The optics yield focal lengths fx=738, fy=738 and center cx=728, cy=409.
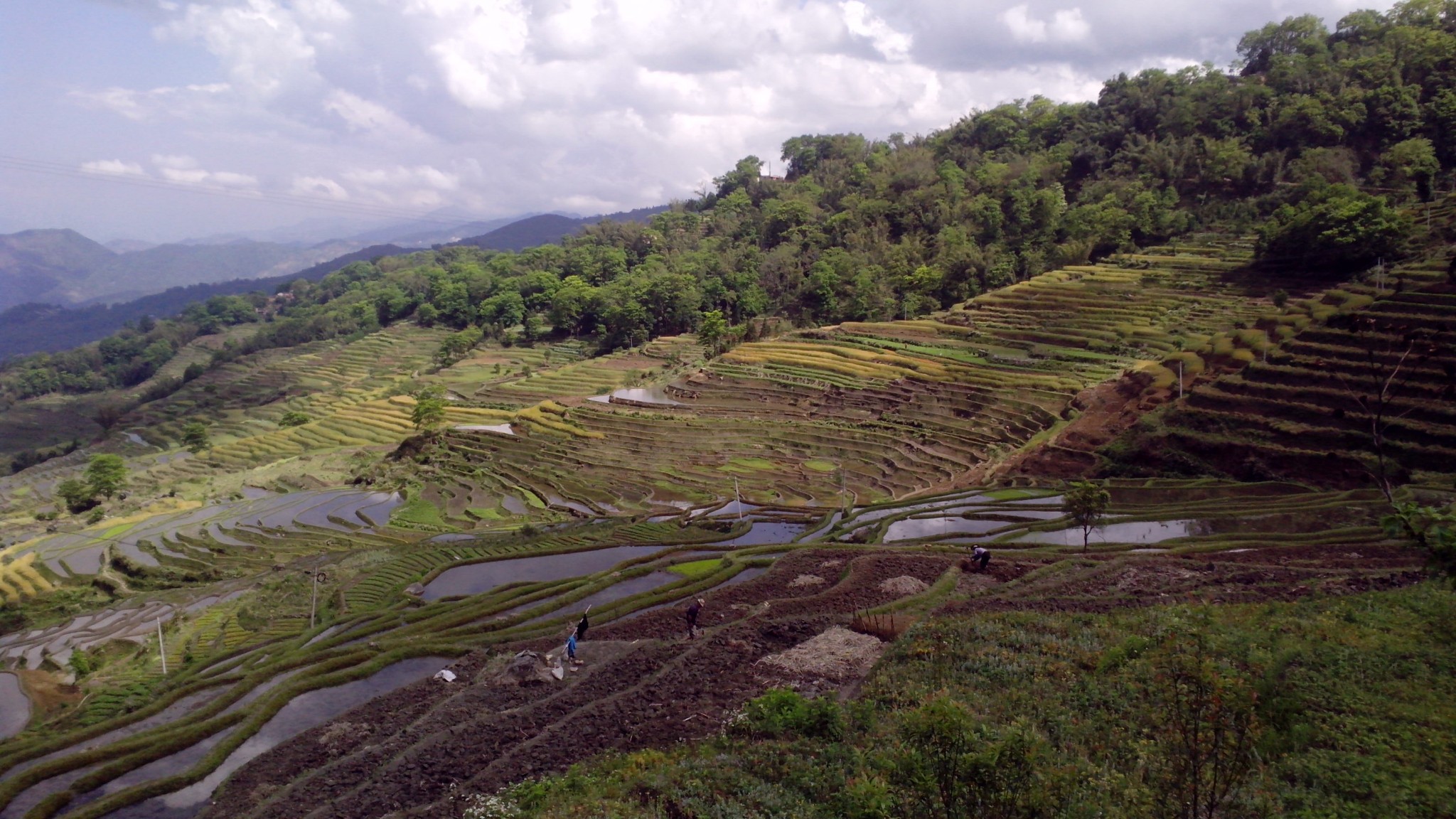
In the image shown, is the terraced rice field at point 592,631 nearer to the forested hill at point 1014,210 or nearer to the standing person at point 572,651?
the standing person at point 572,651

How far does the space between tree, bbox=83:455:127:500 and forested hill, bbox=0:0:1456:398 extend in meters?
46.2

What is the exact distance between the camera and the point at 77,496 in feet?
160

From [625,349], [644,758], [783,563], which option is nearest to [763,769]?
[644,758]

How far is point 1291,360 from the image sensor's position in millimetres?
34344

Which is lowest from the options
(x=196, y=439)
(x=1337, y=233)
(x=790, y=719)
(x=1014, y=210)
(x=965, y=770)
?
(x=196, y=439)

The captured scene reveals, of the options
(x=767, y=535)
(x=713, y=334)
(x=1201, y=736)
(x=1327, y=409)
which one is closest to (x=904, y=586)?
(x=767, y=535)

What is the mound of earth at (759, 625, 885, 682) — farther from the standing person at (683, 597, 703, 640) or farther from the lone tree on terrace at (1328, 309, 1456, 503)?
the lone tree on terrace at (1328, 309, 1456, 503)

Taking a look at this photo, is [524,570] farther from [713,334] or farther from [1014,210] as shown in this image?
[1014,210]

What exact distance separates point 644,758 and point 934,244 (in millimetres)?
84802

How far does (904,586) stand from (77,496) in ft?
180

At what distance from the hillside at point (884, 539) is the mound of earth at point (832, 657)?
0.17 m

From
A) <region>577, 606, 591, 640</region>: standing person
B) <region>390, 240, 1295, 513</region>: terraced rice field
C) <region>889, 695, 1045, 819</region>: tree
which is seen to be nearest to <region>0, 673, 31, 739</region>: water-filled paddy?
<region>577, 606, 591, 640</region>: standing person

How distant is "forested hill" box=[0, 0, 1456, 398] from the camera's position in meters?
66.4

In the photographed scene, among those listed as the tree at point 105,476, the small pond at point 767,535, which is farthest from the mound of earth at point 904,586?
the tree at point 105,476
